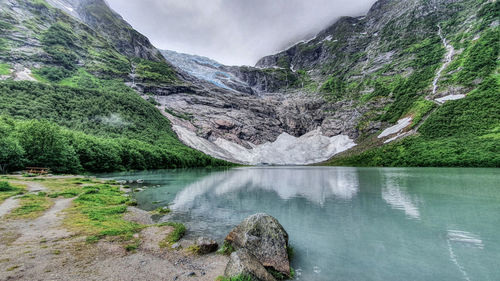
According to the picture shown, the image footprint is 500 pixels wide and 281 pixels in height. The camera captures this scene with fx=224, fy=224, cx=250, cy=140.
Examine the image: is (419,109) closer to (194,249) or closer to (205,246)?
(205,246)

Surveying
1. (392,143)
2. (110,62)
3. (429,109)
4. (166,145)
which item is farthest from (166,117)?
(429,109)

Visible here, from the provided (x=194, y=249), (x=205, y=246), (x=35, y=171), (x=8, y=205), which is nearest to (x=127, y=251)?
(x=194, y=249)

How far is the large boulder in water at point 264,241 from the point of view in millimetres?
10492

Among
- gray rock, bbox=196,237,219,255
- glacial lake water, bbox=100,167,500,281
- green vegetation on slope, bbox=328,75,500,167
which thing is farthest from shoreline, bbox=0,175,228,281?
green vegetation on slope, bbox=328,75,500,167

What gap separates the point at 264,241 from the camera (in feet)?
37.7

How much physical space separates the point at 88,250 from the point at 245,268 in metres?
8.27

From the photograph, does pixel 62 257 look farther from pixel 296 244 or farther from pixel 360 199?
pixel 360 199

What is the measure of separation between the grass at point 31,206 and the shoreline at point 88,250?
0.05 m

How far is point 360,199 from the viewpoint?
92.4ft

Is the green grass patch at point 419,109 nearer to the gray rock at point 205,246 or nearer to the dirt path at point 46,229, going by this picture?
the gray rock at point 205,246

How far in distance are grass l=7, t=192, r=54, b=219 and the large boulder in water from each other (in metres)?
15.1

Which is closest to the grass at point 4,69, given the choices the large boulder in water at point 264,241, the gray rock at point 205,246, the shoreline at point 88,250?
the shoreline at point 88,250

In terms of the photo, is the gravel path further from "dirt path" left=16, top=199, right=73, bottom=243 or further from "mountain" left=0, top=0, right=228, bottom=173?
"mountain" left=0, top=0, right=228, bottom=173

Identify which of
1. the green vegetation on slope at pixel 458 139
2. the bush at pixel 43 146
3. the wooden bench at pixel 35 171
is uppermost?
the green vegetation on slope at pixel 458 139
